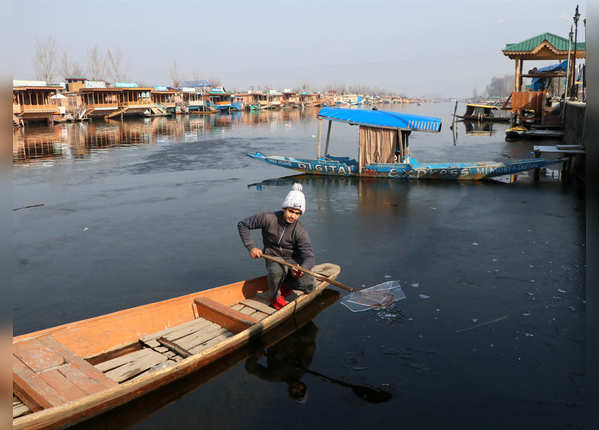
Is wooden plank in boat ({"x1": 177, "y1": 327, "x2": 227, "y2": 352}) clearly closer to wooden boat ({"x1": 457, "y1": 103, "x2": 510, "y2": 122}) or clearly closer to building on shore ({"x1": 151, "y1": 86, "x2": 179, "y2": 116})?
wooden boat ({"x1": 457, "y1": 103, "x2": 510, "y2": 122})

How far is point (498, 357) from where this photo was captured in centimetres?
633

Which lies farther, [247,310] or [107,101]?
[107,101]

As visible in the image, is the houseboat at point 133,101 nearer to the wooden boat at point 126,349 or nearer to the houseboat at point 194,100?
the houseboat at point 194,100

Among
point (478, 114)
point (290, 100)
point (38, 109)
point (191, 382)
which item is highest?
point (290, 100)

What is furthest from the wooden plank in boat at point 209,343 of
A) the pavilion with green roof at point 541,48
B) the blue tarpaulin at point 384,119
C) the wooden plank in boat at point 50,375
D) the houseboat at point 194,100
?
the houseboat at point 194,100

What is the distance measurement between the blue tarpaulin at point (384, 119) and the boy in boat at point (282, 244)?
12179 millimetres

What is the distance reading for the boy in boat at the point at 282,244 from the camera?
7141mm

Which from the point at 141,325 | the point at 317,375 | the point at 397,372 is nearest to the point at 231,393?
the point at 317,375

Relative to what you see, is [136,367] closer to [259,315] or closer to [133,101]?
[259,315]

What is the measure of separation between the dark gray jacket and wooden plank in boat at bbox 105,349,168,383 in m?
2.10

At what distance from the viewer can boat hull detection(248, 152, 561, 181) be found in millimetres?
17531

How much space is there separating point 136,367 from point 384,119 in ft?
50.7

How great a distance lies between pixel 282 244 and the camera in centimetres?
734

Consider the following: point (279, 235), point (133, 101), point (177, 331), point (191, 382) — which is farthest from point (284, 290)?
point (133, 101)
